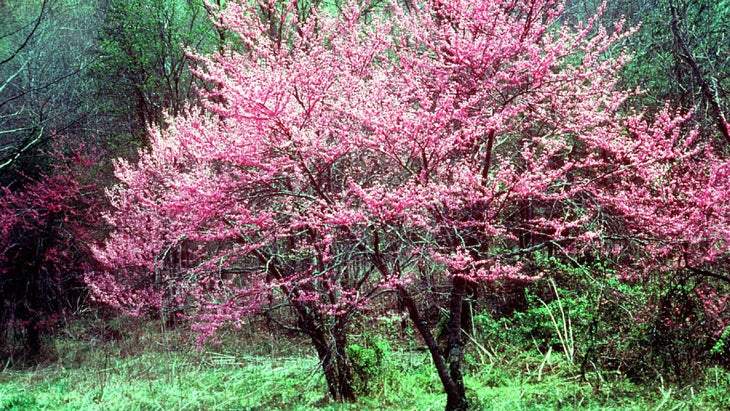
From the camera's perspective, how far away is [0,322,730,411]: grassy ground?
5.32 metres

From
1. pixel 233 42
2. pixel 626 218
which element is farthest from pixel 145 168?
pixel 626 218

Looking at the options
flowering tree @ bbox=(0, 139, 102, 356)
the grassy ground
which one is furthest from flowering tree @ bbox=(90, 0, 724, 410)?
flowering tree @ bbox=(0, 139, 102, 356)

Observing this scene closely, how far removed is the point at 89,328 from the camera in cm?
1236

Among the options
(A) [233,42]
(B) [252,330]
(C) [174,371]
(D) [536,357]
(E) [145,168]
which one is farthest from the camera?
(A) [233,42]

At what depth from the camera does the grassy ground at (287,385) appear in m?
5.32

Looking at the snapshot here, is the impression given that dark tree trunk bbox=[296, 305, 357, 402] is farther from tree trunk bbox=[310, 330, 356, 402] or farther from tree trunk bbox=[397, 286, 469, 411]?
tree trunk bbox=[397, 286, 469, 411]

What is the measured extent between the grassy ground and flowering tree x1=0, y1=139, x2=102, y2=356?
52.7 inches

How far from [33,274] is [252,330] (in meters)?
4.83

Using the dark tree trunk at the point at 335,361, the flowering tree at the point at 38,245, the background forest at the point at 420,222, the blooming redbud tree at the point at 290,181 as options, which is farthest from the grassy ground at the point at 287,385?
the flowering tree at the point at 38,245

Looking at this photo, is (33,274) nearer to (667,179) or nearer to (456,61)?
(456,61)

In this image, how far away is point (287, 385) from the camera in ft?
23.4

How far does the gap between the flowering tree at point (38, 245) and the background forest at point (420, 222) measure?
0.07 metres

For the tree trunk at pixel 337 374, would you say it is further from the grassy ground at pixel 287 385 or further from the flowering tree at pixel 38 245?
the flowering tree at pixel 38 245

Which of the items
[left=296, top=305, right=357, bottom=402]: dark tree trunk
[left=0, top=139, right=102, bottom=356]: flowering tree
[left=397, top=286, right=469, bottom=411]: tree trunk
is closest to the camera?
[left=397, top=286, right=469, bottom=411]: tree trunk
